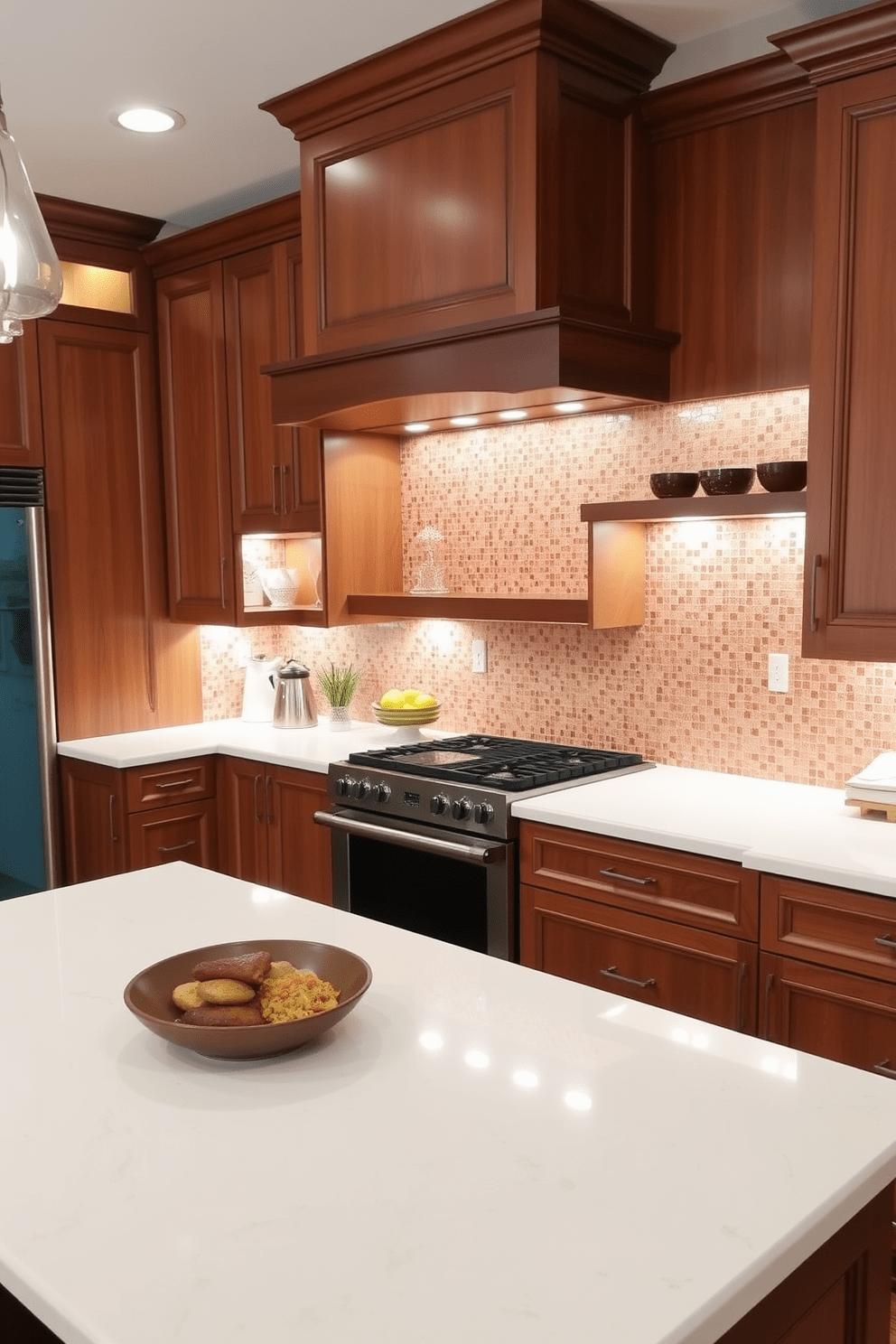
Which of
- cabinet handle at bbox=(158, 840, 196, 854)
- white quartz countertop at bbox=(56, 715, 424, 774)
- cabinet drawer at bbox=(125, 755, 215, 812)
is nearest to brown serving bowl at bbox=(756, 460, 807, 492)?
white quartz countertop at bbox=(56, 715, 424, 774)

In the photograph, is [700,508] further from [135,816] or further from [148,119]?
[135,816]

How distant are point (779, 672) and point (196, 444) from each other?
238 centimetres

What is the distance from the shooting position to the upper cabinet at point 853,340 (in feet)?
8.05

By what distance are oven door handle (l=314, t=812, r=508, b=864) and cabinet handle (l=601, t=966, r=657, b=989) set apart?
384 millimetres

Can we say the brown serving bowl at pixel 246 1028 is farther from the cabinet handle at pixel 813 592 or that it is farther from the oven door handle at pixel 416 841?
the cabinet handle at pixel 813 592

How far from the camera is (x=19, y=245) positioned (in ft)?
4.74

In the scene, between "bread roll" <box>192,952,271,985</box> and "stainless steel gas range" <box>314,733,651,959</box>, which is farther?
"stainless steel gas range" <box>314,733,651,959</box>

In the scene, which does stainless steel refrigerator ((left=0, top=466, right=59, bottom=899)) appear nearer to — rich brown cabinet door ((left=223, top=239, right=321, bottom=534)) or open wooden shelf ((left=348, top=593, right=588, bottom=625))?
rich brown cabinet door ((left=223, top=239, right=321, bottom=534))

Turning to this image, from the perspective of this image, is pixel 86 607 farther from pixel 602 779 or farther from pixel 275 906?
pixel 275 906

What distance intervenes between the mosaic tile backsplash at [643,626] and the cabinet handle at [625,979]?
29.8 inches

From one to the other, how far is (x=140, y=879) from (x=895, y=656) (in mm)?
1668

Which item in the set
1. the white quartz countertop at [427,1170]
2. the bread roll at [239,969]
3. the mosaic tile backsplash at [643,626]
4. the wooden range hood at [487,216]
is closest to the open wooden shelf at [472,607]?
the mosaic tile backsplash at [643,626]

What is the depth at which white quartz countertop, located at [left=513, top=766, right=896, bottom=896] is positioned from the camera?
2.36 m

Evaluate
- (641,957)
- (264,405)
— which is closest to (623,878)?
(641,957)
